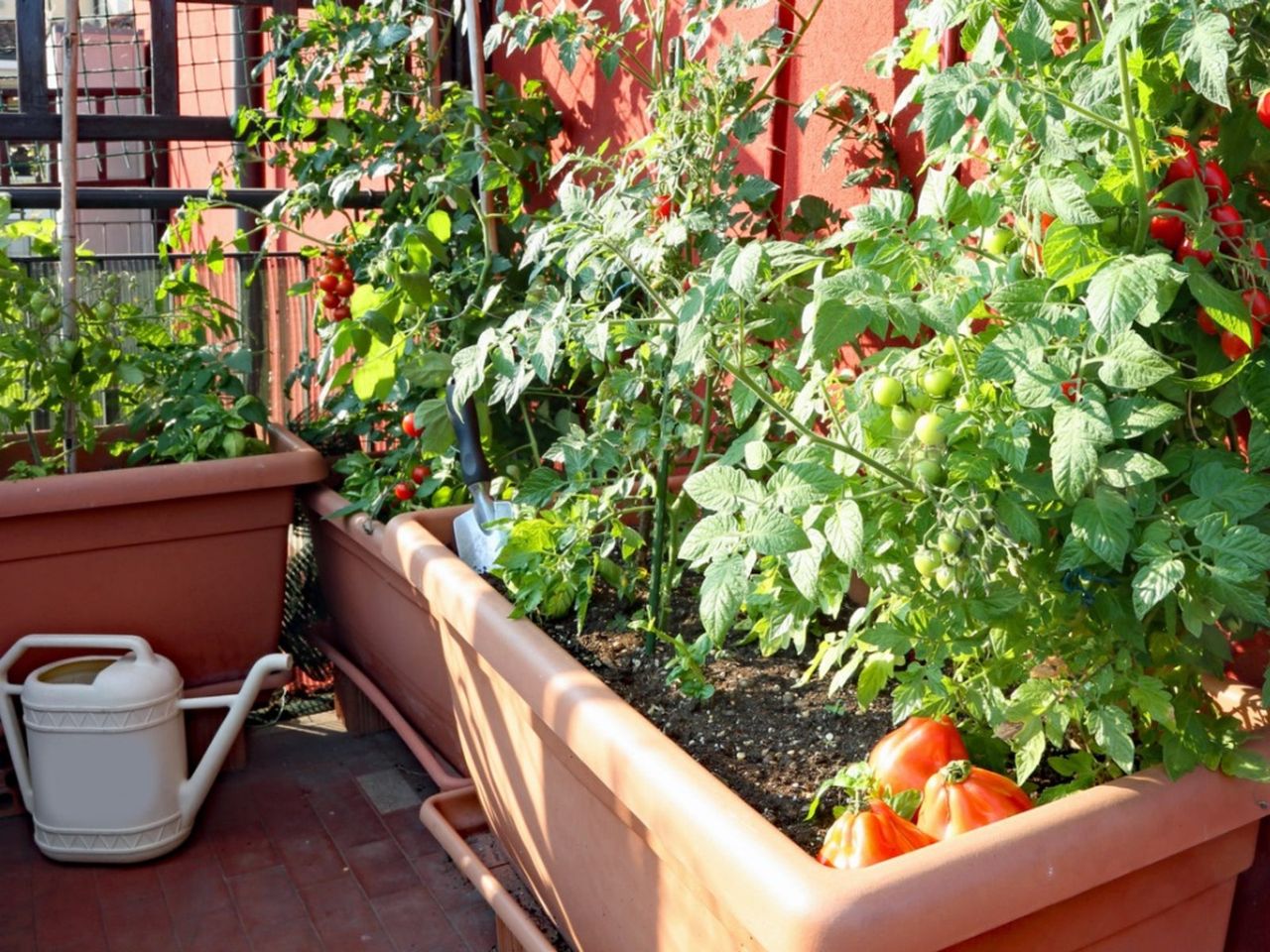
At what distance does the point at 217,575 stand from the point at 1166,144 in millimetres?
2004

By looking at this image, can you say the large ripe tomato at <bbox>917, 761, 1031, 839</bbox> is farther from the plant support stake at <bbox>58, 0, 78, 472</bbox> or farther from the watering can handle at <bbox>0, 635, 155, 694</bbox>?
the plant support stake at <bbox>58, 0, 78, 472</bbox>

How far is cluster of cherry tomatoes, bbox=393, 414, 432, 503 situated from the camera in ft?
8.57

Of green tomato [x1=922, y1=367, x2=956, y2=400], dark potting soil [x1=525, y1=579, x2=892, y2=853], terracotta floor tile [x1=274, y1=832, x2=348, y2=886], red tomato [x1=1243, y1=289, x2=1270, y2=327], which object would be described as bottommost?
terracotta floor tile [x1=274, y1=832, x2=348, y2=886]

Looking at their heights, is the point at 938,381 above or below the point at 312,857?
above

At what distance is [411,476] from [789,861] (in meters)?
1.57

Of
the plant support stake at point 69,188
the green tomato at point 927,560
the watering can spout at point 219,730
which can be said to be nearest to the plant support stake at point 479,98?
the plant support stake at point 69,188

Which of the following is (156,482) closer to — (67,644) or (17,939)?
(67,644)

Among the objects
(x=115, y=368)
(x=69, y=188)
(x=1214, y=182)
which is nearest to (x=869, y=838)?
(x=1214, y=182)

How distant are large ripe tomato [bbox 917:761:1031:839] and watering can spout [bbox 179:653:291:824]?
142cm

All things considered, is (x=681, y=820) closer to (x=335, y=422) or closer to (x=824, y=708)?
(x=824, y=708)

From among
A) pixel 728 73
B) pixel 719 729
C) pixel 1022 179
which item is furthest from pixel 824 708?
pixel 728 73

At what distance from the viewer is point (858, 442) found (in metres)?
1.41

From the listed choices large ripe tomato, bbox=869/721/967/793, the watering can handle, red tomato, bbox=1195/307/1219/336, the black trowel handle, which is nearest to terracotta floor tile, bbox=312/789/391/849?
the watering can handle

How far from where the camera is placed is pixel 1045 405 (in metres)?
1.19
